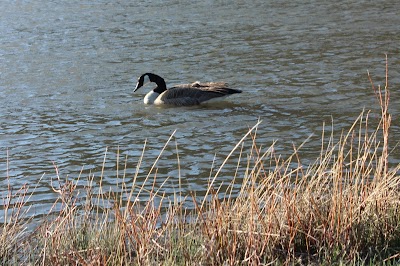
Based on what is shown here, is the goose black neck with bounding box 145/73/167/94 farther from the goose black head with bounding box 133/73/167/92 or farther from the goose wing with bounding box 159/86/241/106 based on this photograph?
the goose wing with bounding box 159/86/241/106

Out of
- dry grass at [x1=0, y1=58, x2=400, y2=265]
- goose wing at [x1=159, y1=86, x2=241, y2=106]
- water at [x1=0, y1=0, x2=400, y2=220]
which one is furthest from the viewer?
goose wing at [x1=159, y1=86, x2=241, y2=106]

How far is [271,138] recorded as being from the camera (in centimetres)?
1140

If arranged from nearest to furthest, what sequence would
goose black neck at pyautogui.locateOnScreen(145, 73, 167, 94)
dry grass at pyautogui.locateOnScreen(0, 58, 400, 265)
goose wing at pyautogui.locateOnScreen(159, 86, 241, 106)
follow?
dry grass at pyautogui.locateOnScreen(0, 58, 400, 265), goose wing at pyautogui.locateOnScreen(159, 86, 241, 106), goose black neck at pyautogui.locateOnScreen(145, 73, 167, 94)

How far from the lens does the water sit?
10828 millimetres

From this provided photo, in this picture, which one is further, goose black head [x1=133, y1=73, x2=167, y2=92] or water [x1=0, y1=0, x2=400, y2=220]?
goose black head [x1=133, y1=73, x2=167, y2=92]

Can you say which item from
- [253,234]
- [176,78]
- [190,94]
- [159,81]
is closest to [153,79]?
[159,81]

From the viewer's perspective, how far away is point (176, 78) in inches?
653

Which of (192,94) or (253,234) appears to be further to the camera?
(192,94)

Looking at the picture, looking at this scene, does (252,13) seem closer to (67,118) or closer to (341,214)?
(67,118)

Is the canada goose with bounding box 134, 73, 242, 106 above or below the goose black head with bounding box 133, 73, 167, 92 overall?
below

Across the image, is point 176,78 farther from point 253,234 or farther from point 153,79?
point 253,234

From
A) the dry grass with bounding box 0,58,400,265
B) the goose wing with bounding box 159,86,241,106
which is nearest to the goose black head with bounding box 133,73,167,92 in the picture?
the goose wing with bounding box 159,86,241,106

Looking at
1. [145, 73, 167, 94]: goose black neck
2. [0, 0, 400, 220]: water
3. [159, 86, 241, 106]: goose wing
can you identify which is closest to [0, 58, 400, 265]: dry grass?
[0, 0, 400, 220]: water

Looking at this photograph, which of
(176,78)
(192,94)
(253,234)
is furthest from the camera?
(176,78)
